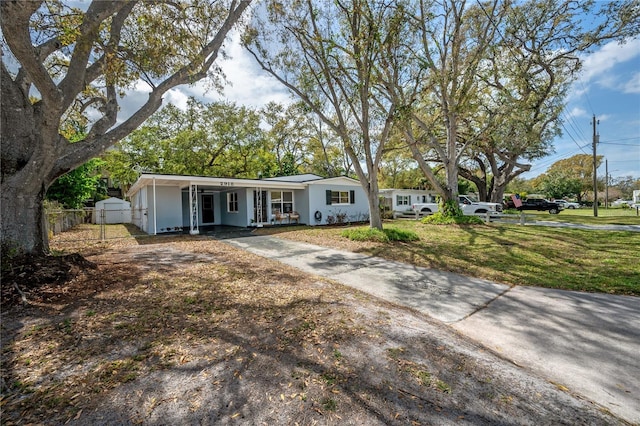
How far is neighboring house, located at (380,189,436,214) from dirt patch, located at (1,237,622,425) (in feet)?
67.2

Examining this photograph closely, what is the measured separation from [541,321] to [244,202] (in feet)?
45.1

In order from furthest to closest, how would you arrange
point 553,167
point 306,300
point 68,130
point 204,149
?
1. point 553,167
2. point 204,149
3. point 68,130
4. point 306,300

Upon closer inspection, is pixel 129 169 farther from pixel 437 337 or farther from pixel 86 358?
pixel 437 337

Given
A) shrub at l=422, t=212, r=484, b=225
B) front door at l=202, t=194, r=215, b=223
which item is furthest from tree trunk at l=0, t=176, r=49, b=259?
shrub at l=422, t=212, r=484, b=225

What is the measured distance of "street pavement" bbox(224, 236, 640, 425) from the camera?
2611mm

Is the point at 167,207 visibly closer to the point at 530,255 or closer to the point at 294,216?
the point at 294,216

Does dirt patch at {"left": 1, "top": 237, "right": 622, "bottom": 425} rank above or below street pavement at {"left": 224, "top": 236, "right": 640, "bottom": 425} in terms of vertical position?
above

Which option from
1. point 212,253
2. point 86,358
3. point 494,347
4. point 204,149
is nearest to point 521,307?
point 494,347

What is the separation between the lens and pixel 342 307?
3998 mm

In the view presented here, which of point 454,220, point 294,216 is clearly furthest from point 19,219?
point 454,220

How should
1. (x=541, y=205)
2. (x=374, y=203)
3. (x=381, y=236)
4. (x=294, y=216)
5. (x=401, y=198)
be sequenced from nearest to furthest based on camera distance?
1. (x=381, y=236)
2. (x=374, y=203)
3. (x=294, y=216)
4. (x=401, y=198)
5. (x=541, y=205)

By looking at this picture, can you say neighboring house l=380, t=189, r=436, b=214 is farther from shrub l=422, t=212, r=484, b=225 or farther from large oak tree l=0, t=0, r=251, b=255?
large oak tree l=0, t=0, r=251, b=255

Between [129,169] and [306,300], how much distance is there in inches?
984

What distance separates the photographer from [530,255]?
784 cm
